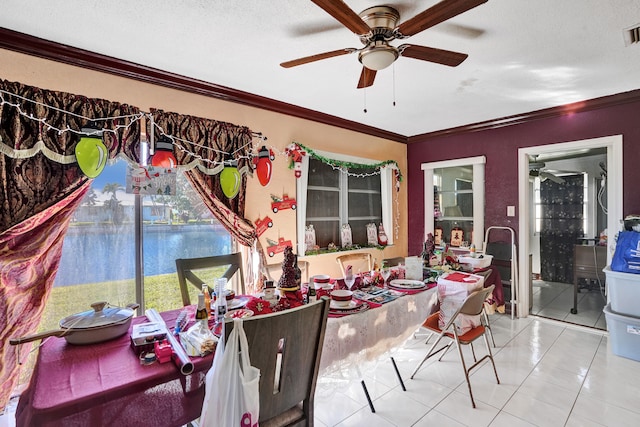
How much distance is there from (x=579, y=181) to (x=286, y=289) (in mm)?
5602

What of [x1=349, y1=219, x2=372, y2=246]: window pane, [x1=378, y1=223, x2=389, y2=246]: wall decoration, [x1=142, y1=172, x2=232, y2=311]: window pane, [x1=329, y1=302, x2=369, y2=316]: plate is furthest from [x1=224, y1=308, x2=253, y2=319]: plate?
[x1=378, y1=223, x2=389, y2=246]: wall decoration

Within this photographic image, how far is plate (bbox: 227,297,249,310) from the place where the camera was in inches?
70.1

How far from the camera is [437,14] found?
1436 mm

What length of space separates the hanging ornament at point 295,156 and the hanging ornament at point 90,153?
5.60ft

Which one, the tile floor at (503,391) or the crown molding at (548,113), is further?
the crown molding at (548,113)

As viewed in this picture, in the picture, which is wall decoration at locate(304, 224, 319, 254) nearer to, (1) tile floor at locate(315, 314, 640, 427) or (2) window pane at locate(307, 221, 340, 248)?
(2) window pane at locate(307, 221, 340, 248)

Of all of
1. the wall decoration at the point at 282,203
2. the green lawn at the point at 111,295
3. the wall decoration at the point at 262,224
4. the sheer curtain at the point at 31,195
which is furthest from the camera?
the wall decoration at the point at 282,203

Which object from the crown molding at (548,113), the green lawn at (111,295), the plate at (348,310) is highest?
the crown molding at (548,113)

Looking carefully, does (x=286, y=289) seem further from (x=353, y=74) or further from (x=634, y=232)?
(x=634, y=232)

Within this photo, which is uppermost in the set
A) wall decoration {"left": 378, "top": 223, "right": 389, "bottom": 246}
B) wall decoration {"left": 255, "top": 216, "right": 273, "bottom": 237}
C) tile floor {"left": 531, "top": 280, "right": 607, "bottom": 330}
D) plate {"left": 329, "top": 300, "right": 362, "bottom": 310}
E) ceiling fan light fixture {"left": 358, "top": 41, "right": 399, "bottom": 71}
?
ceiling fan light fixture {"left": 358, "top": 41, "right": 399, "bottom": 71}

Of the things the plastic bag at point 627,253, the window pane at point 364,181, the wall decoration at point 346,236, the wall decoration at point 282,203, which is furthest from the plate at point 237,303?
the plastic bag at point 627,253

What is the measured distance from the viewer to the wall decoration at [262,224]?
319cm

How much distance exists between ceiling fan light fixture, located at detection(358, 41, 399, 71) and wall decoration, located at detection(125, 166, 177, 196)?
188cm

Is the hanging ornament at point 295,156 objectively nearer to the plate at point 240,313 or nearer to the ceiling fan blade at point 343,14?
the ceiling fan blade at point 343,14
